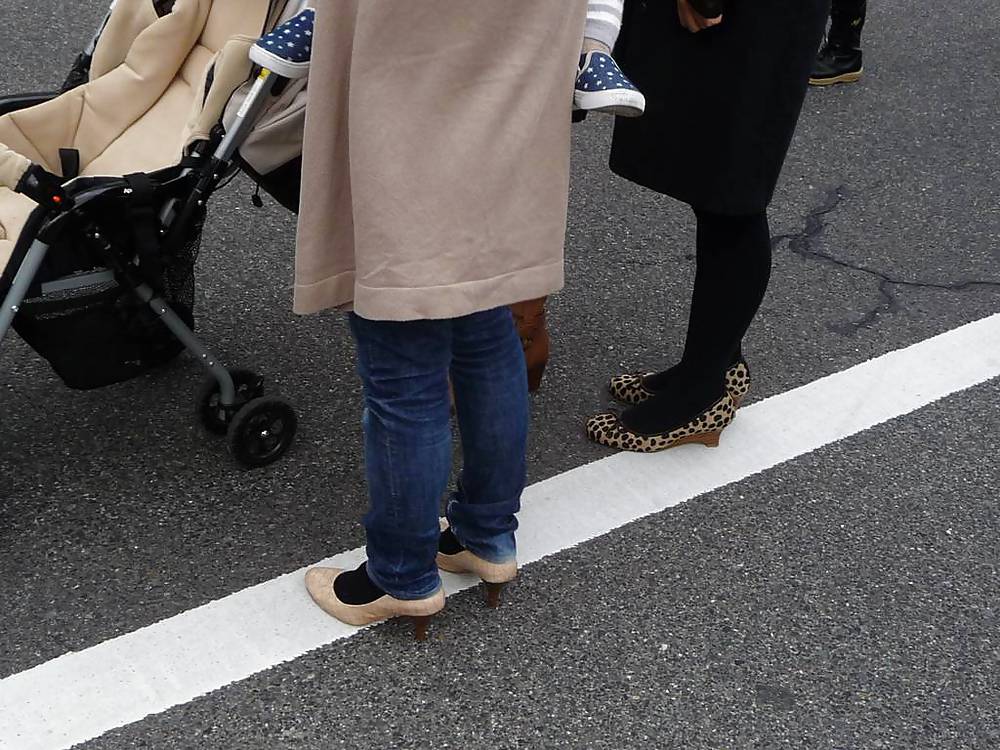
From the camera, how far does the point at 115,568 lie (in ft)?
8.35

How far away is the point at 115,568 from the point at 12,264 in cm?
70

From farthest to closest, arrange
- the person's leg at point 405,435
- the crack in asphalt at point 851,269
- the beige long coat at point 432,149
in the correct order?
1. the crack in asphalt at point 851,269
2. the person's leg at point 405,435
3. the beige long coat at point 432,149

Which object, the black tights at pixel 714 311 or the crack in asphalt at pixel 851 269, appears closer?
the black tights at pixel 714 311

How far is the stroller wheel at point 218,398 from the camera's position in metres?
2.87

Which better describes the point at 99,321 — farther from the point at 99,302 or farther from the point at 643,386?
the point at 643,386

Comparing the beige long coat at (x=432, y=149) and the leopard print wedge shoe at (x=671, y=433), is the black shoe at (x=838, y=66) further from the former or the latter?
the beige long coat at (x=432, y=149)

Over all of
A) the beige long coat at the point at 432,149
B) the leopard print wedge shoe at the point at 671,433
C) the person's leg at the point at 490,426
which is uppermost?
the beige long coat at the point at 432,149

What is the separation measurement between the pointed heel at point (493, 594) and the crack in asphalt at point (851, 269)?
1.67 metres

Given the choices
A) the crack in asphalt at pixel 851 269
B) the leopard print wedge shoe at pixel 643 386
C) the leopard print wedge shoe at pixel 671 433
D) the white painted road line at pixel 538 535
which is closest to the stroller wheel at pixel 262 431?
the white painted road line at pixel 538 535

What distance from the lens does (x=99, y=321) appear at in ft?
8.46

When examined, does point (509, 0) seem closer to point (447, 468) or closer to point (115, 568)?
point (447, 468)

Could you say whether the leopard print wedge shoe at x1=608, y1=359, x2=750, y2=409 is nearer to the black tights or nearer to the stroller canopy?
the black tights

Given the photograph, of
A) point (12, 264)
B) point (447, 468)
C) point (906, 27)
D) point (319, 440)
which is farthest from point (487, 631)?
point (906, 27)

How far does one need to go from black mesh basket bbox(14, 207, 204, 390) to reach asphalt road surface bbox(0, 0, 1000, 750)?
12.0 inches
